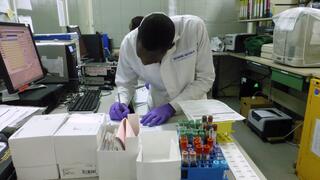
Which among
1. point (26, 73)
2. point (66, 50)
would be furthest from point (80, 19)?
point (26, 73)

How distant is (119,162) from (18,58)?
0.91 metres

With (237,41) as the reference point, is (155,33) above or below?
above

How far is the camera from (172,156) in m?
0.63

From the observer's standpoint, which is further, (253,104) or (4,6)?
(253,104)

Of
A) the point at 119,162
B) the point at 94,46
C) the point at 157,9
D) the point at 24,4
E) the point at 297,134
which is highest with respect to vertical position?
the point at 157,9

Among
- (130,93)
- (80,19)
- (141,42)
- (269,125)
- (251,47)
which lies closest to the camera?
(141,42)

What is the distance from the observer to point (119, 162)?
0.68m

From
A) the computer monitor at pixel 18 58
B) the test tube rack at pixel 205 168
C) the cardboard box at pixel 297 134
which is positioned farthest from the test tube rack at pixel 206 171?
the cardboard box at pixel 297 134

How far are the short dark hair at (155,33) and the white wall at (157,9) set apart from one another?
10.3 feet

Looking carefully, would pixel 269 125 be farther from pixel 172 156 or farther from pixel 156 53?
pixel 172 156

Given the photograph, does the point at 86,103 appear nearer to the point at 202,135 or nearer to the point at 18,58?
the point at 18,58

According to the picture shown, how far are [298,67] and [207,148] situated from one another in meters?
1.91

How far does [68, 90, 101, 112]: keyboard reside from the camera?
131 cm

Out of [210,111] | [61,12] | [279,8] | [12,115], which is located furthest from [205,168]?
[279,8]
